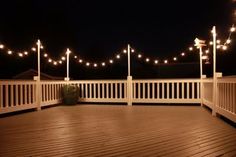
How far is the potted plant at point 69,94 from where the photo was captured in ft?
21.8

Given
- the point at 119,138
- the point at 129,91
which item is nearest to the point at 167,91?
the point at 129,91

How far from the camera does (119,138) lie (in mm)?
2865

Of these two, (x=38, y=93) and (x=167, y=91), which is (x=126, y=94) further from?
(x=38, y=93)

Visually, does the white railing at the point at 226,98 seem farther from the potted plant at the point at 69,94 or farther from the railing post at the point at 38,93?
the railing post at the point at 38,93

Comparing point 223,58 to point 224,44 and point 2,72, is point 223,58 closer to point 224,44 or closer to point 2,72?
point 224,44

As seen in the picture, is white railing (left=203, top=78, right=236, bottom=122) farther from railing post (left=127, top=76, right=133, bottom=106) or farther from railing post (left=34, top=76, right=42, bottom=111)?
railing post (left=34, top=76, right=42, bottom=111)

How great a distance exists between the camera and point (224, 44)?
203 inches

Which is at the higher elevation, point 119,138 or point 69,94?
point 69,94

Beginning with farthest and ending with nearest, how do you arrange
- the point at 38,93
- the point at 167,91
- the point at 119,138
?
the point at 167,91 → the point at 38,93 → the point at 119,138

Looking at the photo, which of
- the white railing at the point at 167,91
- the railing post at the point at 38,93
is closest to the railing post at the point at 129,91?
the white railing at the point at 167,91

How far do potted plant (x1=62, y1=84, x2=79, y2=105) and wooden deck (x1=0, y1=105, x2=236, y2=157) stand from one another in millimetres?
2647

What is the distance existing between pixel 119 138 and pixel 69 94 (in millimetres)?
3997

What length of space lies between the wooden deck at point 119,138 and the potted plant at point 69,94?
104 inches

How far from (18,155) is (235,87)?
2777mm
